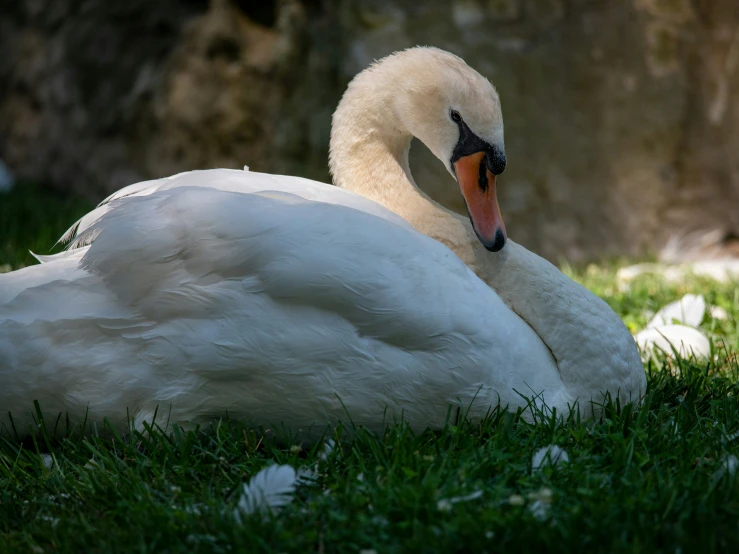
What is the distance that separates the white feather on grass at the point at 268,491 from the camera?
1958 mm

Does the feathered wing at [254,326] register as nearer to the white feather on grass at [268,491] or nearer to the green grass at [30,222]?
the white feather on grass at [268,491]

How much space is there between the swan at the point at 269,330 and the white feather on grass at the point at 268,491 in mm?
347

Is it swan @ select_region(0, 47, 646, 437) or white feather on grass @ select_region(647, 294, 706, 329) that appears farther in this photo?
white feather on grass @ select_region(647, 294, 706, 329)

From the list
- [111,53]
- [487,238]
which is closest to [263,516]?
[487,238]

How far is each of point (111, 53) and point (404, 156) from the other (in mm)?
5055

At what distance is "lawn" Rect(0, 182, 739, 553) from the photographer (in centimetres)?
180

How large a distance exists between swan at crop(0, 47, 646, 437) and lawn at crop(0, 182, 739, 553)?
0.28 feet

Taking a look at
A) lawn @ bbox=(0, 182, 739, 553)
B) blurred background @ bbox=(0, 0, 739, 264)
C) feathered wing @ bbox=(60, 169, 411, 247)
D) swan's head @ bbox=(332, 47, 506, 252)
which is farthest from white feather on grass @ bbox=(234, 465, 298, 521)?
blurred background @ bbox=(0, 0, 739, 264)

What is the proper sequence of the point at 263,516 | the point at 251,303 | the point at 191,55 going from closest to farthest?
the point at 263,516 < the point at 251,303 < the point at 191,55

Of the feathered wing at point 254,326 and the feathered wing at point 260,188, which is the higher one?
the feathered wing at point 260,188

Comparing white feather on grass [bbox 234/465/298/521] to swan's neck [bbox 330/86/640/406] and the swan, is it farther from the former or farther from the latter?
swan's neck [bbox 330/86/640/406]

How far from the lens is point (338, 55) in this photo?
6492mm

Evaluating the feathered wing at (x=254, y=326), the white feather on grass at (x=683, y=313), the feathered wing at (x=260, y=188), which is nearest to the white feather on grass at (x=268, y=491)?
the feathered wing at (x=254, y=326)

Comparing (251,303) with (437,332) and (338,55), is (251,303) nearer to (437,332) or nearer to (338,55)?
(437,332)
